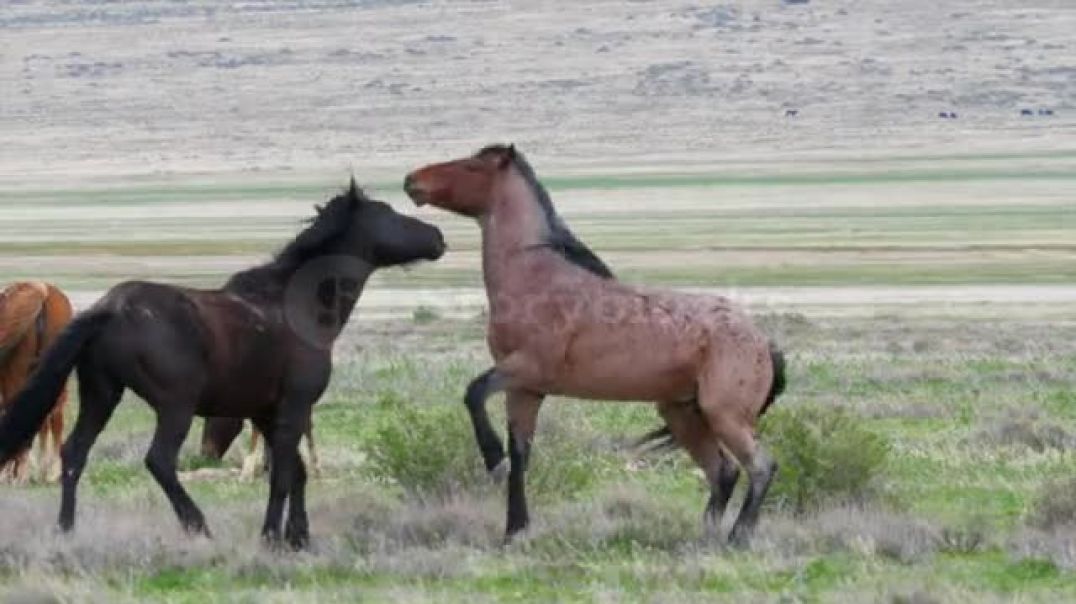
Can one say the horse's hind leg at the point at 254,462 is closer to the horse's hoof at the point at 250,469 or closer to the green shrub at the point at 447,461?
the horse's hoof at the point at 250,469

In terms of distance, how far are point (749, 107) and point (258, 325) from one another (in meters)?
117

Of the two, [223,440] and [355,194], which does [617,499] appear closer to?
[355,194]

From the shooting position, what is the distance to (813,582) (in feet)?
38.4

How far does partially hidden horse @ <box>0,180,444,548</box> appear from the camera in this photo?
1259cm

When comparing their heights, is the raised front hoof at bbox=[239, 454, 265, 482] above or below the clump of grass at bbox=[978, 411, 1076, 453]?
above

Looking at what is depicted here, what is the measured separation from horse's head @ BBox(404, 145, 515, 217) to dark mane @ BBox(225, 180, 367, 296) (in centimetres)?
35

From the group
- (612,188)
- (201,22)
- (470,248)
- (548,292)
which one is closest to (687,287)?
(470,248)

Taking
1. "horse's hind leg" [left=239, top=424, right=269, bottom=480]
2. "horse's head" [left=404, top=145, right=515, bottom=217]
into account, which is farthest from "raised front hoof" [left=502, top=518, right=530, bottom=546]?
"horse's hind leg" [left=239, top=424, right=269, bottom=480]

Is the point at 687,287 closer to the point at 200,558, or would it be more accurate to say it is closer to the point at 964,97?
the point at 200,558

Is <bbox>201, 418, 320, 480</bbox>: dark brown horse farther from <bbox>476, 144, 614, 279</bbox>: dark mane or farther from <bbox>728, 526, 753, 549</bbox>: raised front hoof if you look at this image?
<bbox>728, 526, 753, 549</bbox>: raised front hoof

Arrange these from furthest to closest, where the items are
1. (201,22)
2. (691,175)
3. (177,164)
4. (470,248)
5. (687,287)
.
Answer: (201,22)
(177,164)
(691,175)
(470,248)
(687,287)

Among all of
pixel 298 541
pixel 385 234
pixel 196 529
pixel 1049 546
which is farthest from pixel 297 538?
pixel 1049 546

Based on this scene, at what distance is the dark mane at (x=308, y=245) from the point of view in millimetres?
13422

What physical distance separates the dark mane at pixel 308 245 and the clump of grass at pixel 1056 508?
381 centimetres
